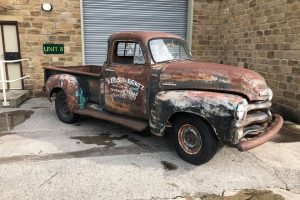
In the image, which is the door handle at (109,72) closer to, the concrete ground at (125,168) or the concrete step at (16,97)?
the concrete ground at (125,168)

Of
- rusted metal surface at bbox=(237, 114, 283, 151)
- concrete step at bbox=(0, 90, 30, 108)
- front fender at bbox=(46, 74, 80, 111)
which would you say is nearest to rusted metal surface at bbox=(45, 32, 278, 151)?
rusted metal surface at bbox=(237, 114, 283, 151)

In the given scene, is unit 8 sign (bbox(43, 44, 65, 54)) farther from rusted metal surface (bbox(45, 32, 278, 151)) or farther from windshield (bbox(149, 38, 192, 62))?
windshield (bbox(149, 38, 192, 62))

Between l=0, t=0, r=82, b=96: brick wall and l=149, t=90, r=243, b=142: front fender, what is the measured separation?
5.57 metres

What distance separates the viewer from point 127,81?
5.06m

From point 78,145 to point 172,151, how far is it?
1.70m

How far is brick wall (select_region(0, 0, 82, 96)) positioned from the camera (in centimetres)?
859

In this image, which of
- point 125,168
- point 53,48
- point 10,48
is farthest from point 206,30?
point 125,168

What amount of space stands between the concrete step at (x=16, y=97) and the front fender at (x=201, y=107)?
16.5 ft

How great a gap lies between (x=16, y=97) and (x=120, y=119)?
4.18m

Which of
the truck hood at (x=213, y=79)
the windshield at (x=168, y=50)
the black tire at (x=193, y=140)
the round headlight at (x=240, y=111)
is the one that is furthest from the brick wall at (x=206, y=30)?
the round headlight at (x=240, y=111)

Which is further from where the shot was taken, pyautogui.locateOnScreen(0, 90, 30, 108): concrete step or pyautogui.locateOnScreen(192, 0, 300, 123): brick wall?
pyautogui.locateOnScreen(0, 90, 30, 108): concrete step

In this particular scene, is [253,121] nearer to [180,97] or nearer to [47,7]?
[180,97]

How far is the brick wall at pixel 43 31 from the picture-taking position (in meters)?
8.59

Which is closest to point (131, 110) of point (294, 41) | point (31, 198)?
point (31, 198)
